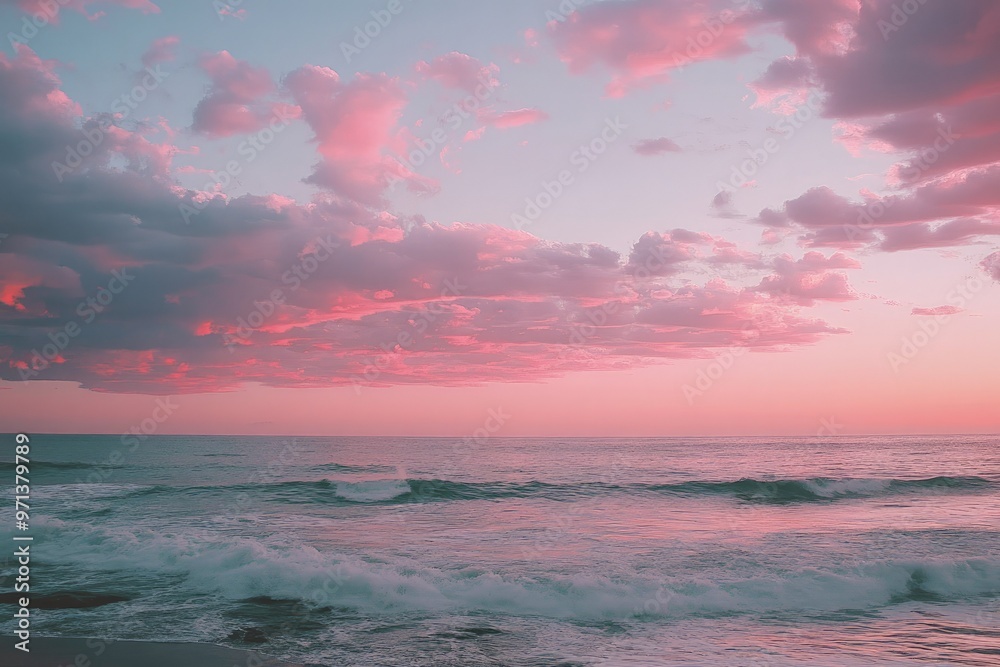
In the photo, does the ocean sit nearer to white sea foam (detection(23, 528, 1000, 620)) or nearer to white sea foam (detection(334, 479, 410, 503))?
white sea foam (detection(23, 528, 1000, 620))

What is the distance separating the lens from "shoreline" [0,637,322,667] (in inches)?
393

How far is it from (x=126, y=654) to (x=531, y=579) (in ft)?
28.4

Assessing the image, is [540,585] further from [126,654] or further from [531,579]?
[126,654]

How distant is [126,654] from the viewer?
10398 millimetres

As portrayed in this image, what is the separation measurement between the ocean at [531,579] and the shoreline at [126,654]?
1.31 feet

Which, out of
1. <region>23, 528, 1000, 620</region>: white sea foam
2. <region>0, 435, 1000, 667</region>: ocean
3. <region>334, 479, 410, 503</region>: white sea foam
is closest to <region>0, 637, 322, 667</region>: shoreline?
<region>0, 435, 1000, 667</region>: ocean

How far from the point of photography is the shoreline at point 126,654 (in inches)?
393

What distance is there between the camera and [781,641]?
1159 centimetres

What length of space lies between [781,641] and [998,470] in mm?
49070

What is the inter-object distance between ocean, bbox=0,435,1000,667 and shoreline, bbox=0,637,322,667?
0.40m

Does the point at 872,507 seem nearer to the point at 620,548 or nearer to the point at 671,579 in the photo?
the point at 620,548

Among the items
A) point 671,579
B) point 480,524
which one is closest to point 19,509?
point 480,524

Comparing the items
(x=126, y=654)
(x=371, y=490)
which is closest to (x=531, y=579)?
(x=126, y=654)

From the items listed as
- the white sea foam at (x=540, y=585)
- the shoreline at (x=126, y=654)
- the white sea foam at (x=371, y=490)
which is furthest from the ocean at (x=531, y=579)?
the white sea foam at (x=371, y=490)
